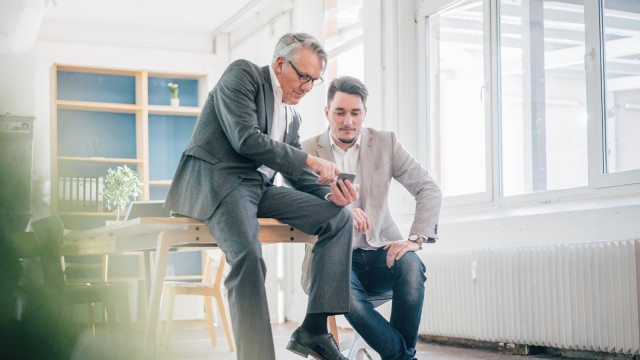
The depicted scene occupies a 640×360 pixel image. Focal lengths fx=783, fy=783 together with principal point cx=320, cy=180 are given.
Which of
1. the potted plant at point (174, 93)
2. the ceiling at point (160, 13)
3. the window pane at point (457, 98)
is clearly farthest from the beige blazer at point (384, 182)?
the potted plant at point (174, 93)

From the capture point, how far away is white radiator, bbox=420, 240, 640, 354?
3.18m

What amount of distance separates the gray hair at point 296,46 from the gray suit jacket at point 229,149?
0.29ft

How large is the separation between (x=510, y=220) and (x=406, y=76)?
1383 mm

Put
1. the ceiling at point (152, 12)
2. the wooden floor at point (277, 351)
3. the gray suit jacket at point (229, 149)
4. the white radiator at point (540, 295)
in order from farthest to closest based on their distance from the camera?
the ceiling at point (152, 12)
the wooden floor at point (277, 351)
the white radiator at point (540, 295)
the gray suit jacket at point (229, 149)

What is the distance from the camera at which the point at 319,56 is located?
Answer: 7.23 feet

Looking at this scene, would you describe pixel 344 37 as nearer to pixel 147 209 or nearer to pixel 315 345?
pixel 147 209

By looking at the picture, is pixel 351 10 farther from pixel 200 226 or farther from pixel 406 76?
pixel 200 226

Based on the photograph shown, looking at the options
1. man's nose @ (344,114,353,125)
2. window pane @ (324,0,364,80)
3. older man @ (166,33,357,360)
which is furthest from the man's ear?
window pane @ (324,0,364,80)

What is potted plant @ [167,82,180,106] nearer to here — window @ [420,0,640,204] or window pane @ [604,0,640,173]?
window @ [420,0,640,204]

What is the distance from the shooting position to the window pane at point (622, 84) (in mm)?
3436

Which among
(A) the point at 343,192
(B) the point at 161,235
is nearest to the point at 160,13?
(B) the point at 161,235

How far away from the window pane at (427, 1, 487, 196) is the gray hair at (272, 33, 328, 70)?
2.47m

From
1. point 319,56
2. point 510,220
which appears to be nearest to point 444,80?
point 510,220

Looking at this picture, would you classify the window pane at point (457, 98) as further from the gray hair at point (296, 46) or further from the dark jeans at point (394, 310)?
the gray hair at point (296, 46)
